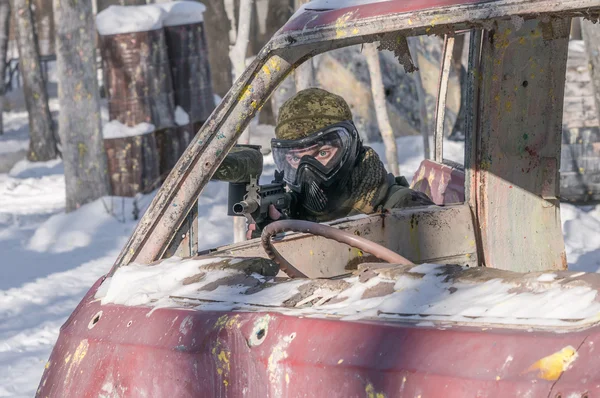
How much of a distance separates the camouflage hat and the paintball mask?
0.15 metres

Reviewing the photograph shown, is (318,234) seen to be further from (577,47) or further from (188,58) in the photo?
(188,58)

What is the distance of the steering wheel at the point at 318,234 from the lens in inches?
116

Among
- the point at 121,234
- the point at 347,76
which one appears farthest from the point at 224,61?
the point at 121,234

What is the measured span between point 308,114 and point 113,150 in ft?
27.4

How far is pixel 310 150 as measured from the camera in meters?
4.46

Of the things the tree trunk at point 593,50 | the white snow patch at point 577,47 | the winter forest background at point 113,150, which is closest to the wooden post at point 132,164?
the winter forest background at point 113,150

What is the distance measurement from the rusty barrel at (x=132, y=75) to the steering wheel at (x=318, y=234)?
9.78 metres

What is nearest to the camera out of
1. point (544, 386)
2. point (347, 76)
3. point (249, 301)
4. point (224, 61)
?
point (544, 386)

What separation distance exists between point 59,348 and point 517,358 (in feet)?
4.71

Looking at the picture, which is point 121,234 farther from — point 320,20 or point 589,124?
point 320,20

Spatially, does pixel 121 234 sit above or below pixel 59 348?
below

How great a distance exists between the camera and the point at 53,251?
10.8 meters

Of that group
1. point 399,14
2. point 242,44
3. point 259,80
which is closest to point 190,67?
point 242,44

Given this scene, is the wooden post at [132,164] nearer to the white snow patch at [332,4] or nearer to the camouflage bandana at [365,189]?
the camouflage bandana at [365,189]
